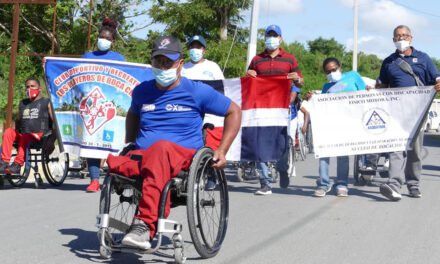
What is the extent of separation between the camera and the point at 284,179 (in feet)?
32.4

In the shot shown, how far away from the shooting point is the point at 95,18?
2878 centimetres

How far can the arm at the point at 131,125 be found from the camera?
558cm

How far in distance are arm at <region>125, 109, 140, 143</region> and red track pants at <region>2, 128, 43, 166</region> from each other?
14.4 ft

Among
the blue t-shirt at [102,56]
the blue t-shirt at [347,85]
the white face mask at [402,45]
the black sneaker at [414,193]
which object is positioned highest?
A: the white face mask at [402,45]

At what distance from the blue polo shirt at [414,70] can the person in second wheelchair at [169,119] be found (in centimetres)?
424

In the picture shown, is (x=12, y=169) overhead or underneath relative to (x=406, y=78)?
underneath

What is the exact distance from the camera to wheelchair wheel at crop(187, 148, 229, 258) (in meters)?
4.79

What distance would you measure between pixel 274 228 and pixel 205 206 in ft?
5.45

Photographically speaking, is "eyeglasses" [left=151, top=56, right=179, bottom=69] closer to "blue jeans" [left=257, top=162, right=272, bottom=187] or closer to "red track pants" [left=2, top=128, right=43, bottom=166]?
"blue jeans" [left=257, top=162, right=272, bottom=187]

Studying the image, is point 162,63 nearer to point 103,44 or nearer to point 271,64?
point 103,44

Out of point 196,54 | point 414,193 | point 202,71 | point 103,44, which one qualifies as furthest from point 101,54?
point 414,193

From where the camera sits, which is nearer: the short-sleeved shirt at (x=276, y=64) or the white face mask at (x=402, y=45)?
the white face mask at (x=402, y=45)

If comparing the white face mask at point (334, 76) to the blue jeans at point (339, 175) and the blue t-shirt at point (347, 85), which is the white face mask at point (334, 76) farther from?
the blue jeans at point (339, 175)

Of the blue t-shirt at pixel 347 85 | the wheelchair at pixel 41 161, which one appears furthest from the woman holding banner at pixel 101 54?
the blue t-shirt at pixel 347 85
